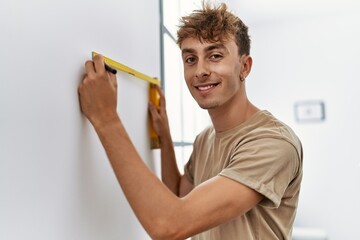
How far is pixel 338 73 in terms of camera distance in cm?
268

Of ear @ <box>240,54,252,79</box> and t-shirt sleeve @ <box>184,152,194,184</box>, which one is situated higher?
ear @ <box>240,54,252,79</box>

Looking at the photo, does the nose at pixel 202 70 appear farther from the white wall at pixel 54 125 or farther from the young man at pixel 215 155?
the white wall at pixel 54 125

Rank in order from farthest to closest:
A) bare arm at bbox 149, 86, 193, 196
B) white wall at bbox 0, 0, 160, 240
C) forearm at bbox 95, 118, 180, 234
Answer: bare arm at bbox 149, 86, 193, 196
forearm at bbox 95, 118, 180, 234
white wall at bbox 0, 0, 160, 240

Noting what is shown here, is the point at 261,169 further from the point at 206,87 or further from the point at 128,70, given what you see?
the point at 128,70

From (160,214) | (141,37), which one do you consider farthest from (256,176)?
(141,37)

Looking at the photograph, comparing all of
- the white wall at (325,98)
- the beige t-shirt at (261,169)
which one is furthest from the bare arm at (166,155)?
the white wall at (325,98)

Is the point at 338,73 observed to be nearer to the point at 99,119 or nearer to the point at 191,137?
the point at 191,137

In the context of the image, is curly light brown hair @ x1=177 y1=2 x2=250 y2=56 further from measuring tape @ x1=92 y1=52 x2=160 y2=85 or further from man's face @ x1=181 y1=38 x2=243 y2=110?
measuring tape @ x1=92 y1=52 x2=160 y2=85

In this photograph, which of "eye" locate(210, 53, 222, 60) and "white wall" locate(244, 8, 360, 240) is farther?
"white wall" locate(244, 8, 360, 240)

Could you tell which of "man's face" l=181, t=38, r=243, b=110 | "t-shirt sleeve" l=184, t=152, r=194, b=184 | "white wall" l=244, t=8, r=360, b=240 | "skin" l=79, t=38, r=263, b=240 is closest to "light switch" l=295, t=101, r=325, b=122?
"white wall" l=244, t=8, r=360, b=240

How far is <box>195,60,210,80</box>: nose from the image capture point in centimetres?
86

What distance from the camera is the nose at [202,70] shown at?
2.81 feet

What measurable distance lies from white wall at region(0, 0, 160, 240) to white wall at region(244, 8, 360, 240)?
2238 millimetres

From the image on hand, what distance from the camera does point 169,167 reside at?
112 centimetres
